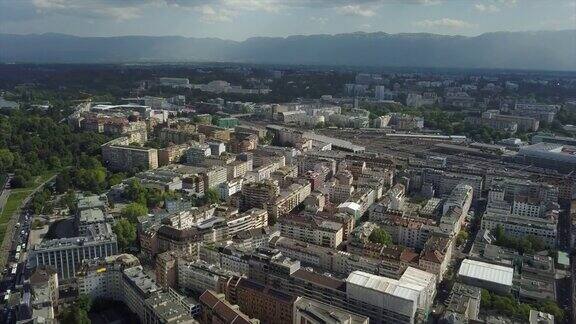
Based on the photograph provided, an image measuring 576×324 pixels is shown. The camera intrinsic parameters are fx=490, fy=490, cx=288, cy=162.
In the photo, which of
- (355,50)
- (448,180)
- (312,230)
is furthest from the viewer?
(355,50)

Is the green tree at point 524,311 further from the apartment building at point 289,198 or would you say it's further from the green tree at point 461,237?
the apartment building at point 289,198

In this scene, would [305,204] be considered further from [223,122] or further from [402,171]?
[223,122]

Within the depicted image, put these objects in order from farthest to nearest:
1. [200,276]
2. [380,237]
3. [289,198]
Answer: [289,198], [380,237], [200,276]

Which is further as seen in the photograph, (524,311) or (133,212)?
(133,212)

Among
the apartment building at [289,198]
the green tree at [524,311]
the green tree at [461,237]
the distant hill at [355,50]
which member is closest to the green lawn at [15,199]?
the apartment building at [289,198]

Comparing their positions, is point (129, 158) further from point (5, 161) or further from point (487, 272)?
point (487, 272)

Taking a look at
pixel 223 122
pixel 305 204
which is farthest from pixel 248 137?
pixel 305 204

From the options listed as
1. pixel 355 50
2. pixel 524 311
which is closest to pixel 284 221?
pixel 524 311

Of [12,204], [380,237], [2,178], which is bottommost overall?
[12,204]
